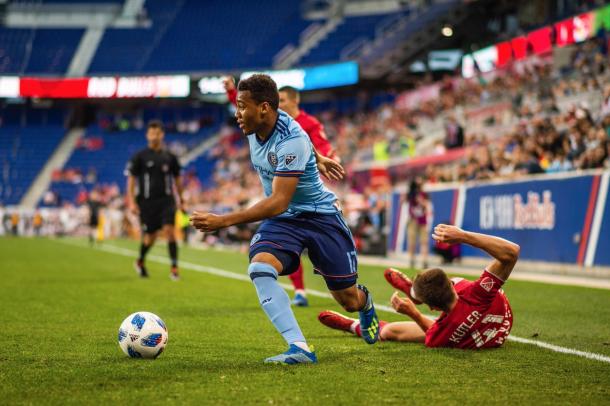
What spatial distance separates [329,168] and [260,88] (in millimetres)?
1049

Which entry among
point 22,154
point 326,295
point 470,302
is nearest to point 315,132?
point 326,295

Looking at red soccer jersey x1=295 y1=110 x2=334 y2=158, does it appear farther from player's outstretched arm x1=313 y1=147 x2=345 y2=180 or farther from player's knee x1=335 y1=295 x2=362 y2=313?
player's knee x1=335 y1=295 x2=362 y2=313

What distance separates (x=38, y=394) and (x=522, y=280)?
423 inches

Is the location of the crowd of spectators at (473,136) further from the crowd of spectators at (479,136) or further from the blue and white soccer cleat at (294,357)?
the blue and white soccer cleat at (294,357)

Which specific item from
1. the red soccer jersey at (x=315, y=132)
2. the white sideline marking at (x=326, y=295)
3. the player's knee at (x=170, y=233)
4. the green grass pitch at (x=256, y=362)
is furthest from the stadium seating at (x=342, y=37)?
the red soccer jersey at (x=315, y=132)

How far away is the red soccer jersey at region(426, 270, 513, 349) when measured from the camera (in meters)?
6.07

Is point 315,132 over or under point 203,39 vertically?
under

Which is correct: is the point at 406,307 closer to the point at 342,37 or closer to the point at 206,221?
the point at 206,221

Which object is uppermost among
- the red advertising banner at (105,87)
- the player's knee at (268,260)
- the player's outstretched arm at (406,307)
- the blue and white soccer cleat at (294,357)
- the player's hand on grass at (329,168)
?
the red advertising banner at (105,87)

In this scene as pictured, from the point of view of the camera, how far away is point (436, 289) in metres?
6.02

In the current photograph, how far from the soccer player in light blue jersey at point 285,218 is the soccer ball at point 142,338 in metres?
0.80

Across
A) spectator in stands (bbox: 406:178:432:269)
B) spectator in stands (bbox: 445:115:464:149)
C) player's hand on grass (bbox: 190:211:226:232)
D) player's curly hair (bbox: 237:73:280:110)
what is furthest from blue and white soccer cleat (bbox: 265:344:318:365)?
spectator in stands (bbox: 445:115:464:149)

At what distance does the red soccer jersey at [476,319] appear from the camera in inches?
239

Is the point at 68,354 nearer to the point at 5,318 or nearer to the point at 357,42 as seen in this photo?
the point at 5,318
